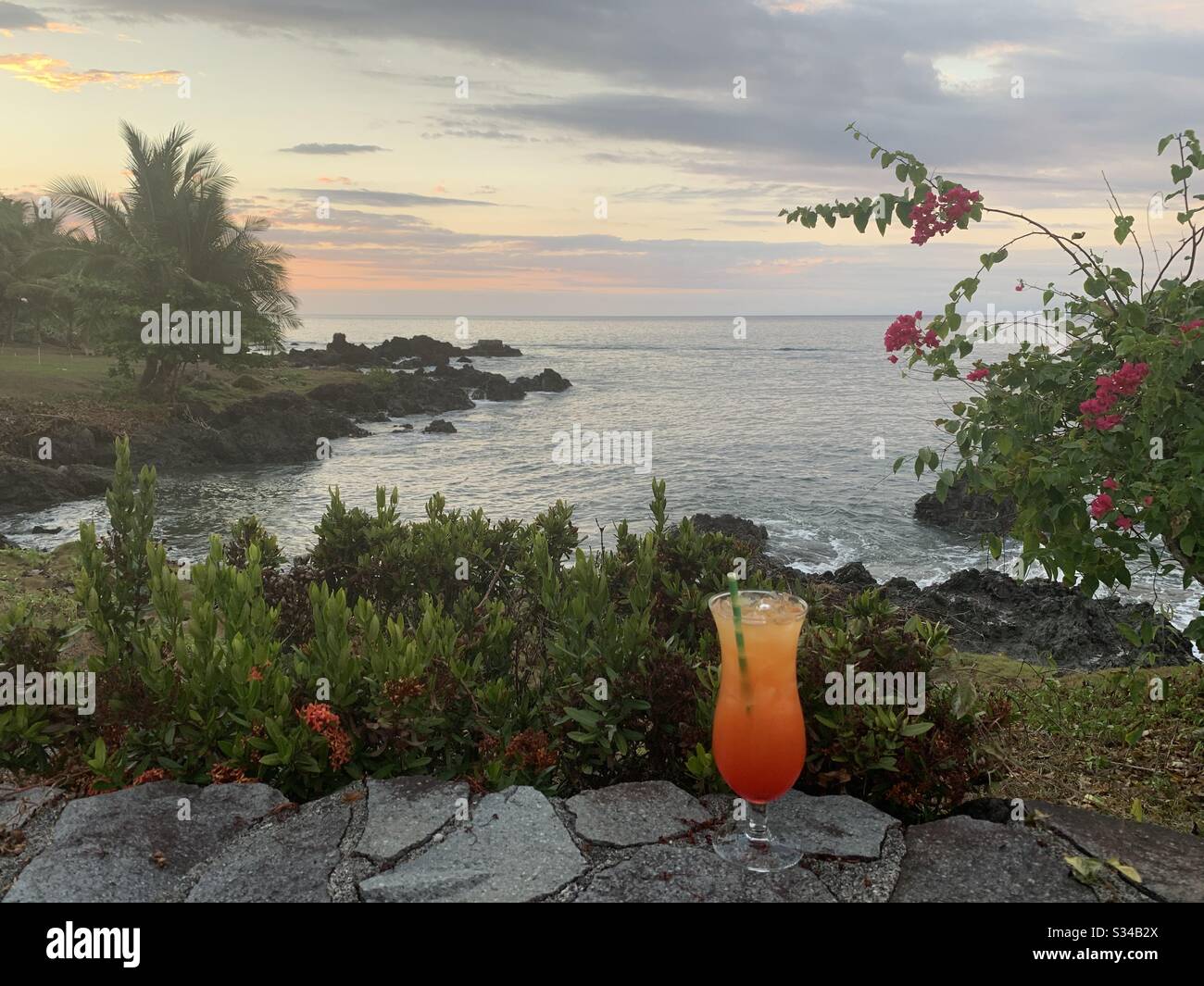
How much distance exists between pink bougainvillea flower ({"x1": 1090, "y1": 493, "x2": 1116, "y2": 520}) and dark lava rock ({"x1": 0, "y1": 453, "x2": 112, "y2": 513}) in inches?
707

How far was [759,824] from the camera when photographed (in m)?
2.83

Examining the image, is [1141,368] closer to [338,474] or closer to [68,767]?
[68,767]

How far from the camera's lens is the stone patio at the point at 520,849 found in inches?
107

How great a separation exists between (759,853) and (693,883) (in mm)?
255

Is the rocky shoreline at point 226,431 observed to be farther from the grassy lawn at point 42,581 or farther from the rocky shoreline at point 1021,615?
the rocky shoreline at point 1021,615

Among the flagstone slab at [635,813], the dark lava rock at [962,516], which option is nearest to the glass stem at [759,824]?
the flagstone slab at [635,813]

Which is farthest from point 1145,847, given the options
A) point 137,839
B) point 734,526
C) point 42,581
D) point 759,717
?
point 734,526

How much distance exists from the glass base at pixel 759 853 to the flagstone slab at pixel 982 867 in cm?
34

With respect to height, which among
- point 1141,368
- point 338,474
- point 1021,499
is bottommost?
point 338,474

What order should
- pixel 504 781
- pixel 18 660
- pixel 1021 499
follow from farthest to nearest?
1. pixel 1021 499
2. pixel 18 660
3. pixel 504 781

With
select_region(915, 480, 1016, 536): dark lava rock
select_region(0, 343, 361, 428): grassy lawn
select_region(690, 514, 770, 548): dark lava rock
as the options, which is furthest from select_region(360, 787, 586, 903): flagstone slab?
select_region(0, 343, 361, 428): grassy lawn

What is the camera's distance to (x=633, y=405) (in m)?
44.2
